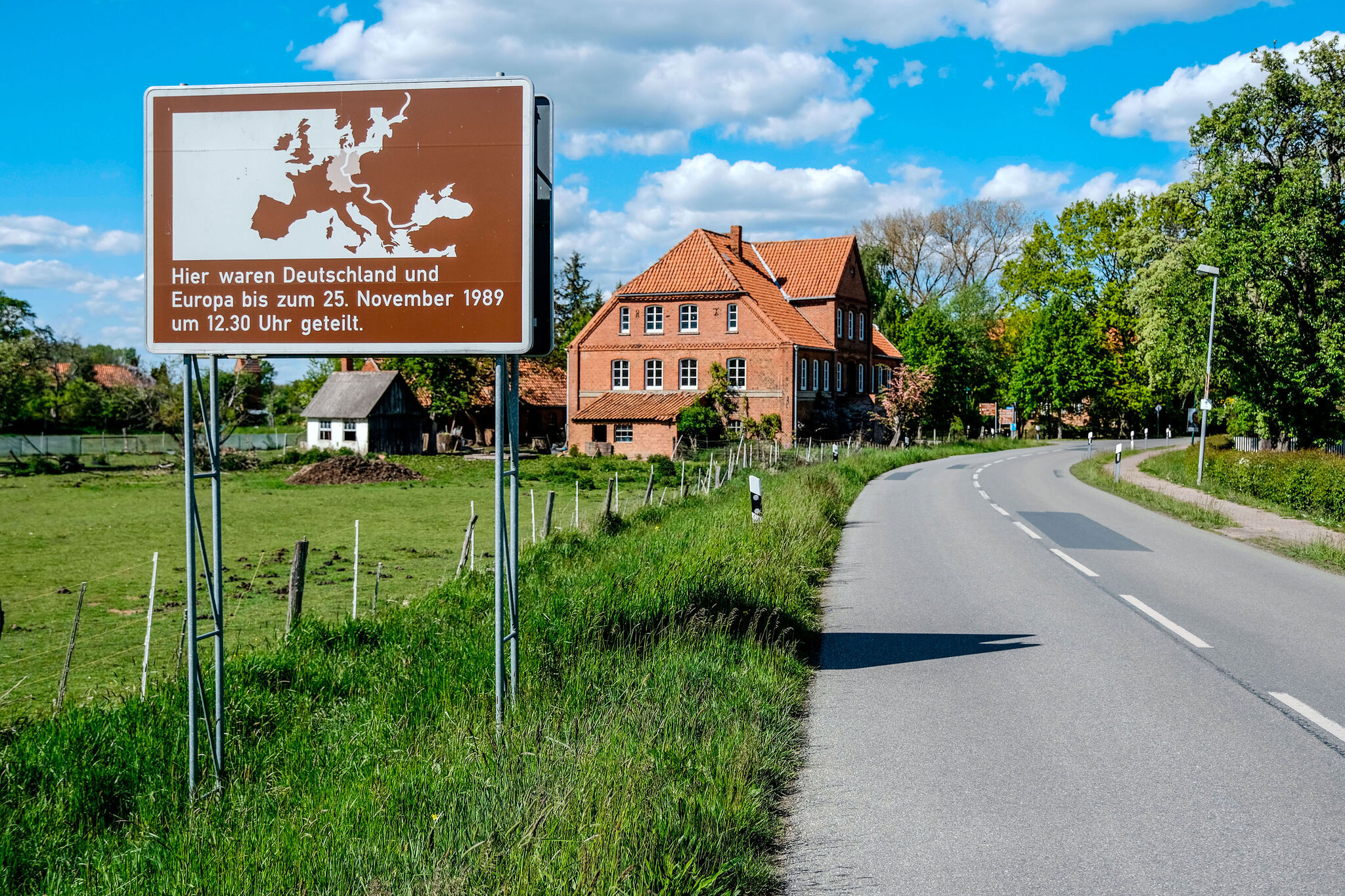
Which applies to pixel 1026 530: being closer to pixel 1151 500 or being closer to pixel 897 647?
pixel 1151 500

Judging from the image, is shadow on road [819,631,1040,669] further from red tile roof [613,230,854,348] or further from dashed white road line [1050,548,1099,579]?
red tile roof [613,230,854,348]

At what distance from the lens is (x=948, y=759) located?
5.90 metres

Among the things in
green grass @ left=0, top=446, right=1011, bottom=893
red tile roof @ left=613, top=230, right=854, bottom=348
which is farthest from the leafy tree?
green grass @ left=0, top=446, right=1011, bottom=893

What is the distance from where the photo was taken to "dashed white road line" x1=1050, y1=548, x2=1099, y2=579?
13375 millimetres

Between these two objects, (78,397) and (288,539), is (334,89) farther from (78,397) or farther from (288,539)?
(78,397)

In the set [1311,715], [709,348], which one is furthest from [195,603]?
[709,348]

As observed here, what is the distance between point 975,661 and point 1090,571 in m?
5.94

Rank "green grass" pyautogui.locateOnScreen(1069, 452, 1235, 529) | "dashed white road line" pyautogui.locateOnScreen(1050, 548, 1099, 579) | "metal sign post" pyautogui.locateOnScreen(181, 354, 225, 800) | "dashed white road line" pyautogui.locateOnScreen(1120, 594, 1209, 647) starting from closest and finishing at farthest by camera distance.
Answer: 1. "metal sign post" pyautogui.locateOnScreen(181, 354, 225, 800)
2. "dashed white road line" pyautogui.locateOnScreen(1120, 594, 1209, 647)
3. "dashed white road line" pyautogui.locateOnScreen(1050, 548, 1099, 579)
4. "green grass" pyautogui.locateOnScreen(1069, 452, 1235, 529)

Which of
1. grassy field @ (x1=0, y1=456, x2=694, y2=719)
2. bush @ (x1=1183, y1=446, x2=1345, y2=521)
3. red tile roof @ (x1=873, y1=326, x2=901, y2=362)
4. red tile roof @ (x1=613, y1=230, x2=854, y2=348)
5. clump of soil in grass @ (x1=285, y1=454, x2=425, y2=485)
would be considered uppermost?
red tile roof @ (x1=613, y1=230, x2=854, y2=348)

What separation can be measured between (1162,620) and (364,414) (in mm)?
52479

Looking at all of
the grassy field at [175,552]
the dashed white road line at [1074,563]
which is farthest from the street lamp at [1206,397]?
the grassy field at [175,552]

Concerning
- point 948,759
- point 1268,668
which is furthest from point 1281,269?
point 948,759

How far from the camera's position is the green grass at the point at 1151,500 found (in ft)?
67.4

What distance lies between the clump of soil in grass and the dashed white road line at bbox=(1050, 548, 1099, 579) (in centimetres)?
3012
